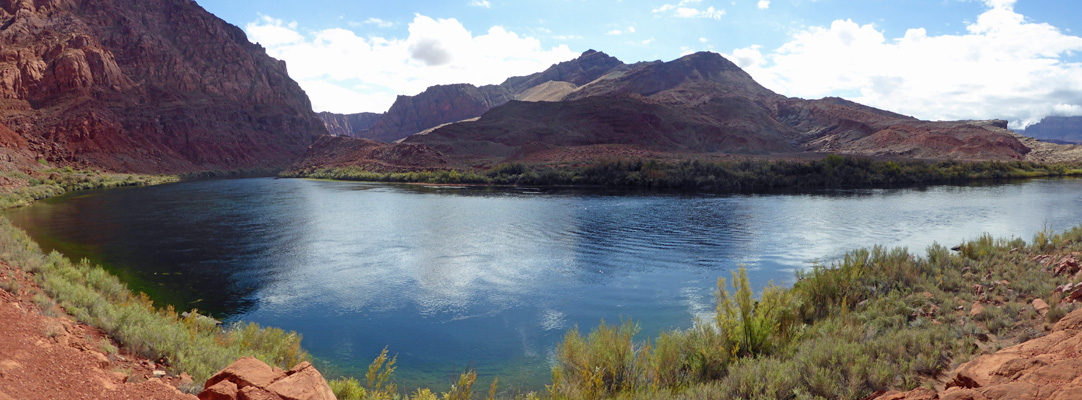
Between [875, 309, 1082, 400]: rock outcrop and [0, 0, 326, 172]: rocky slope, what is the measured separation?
56.4 metres

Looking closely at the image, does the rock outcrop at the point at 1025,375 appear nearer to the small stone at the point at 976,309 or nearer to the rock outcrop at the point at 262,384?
the small stone at the point at 976,309

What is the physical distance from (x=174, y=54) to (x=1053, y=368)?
102549 mm

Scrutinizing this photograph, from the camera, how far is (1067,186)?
3225cm

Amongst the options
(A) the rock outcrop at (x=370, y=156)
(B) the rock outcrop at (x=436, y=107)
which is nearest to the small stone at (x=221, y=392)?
(A) the rock outcrop at (x=370, y=156)

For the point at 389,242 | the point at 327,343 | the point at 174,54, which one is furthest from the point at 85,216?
the point at 174,54

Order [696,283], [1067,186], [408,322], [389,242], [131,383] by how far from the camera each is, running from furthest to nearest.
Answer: [1067,186], [389,242], [696,283], [408,322], [131,383]

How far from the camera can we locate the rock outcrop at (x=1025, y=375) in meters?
3.53

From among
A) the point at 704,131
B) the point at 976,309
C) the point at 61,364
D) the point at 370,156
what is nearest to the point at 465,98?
the point at 370,156

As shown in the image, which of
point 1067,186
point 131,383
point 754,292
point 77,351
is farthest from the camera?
point 1067,186

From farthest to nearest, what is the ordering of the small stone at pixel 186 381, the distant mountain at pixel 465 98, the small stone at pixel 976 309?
1. the distant mountain at pixel 465 98
2. the small stone at pixel 976 309
3. the small stone at pixel 186 381

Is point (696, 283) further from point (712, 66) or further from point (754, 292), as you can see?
point (712, 66)

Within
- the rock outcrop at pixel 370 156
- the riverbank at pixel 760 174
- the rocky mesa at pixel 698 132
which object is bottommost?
the riverbank at pixel 760 174

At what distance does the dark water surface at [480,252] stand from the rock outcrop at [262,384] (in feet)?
10.2

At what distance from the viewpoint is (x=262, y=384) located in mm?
4180
